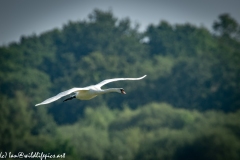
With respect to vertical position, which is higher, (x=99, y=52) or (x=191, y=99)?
(x=99, y=52)

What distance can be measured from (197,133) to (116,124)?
843 cm

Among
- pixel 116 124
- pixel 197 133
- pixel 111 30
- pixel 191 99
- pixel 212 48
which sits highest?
pixel 111 30

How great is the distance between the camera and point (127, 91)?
73.2 meters

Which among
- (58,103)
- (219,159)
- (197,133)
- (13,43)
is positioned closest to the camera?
(219,159)

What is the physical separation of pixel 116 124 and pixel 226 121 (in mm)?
8570

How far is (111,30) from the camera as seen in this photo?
92.1 metres

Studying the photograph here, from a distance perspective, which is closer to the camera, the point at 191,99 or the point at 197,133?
the point at 197,133

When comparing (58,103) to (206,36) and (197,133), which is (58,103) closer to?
(197,133)

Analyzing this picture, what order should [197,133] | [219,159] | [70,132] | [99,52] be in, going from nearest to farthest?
[219,159], [197,133], [70,132], [99,52]

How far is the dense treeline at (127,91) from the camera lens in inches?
2035

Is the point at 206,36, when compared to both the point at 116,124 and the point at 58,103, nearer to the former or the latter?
the point at 58,103

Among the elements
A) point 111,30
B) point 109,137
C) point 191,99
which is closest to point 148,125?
point 109,137

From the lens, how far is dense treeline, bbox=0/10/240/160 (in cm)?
5169

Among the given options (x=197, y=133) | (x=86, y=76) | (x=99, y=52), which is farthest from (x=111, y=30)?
(x=197, y=133)
